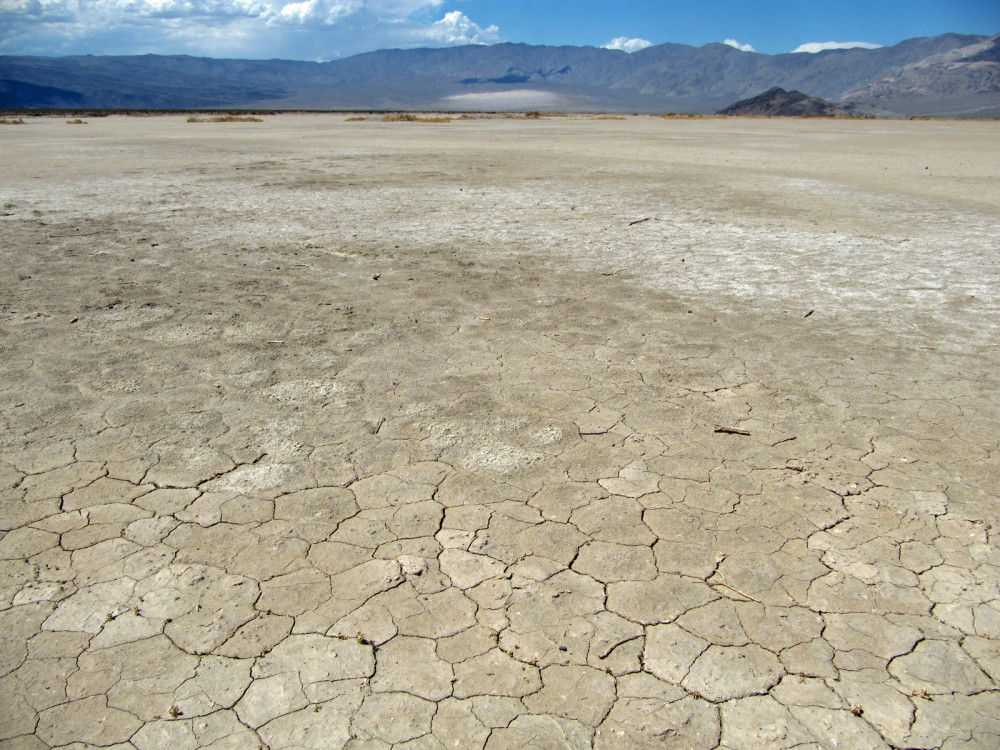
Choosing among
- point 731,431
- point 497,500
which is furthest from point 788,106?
point 497,500

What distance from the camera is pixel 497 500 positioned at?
109 inches

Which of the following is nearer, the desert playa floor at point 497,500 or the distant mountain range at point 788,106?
the desert playa floor at point 497,500

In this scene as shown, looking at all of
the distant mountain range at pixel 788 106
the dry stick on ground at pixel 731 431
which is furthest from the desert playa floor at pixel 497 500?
the distant mountain range at pixel 788 106

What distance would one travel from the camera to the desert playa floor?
1.91 meters

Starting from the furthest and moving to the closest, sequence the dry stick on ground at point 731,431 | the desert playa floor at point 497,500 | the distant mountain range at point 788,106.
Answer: the distant mountain range at point 788,106
the dry stick on ground at point 731,431
the desert playa floor at point 497,500

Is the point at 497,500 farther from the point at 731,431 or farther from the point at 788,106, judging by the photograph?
the point at 788,106

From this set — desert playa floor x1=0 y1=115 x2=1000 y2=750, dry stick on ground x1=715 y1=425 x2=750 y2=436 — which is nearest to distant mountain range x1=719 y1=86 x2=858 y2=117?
desert playa floor x1=0 y1=115 x2=1000 y2=750

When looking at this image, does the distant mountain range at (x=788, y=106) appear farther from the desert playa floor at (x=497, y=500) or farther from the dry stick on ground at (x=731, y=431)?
the dry stick on ground at (x=731, y=431)

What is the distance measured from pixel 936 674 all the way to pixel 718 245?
545cm

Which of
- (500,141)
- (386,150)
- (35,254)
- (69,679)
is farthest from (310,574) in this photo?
(500,141)

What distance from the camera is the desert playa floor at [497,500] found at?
1908 millimetres

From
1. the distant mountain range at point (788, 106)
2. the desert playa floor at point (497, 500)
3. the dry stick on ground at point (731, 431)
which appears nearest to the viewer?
the desert playa floor at point (497, 500)

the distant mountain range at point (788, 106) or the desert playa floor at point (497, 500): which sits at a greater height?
the distant mountain range at point (788, 106)

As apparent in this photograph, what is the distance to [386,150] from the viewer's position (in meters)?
17.2
